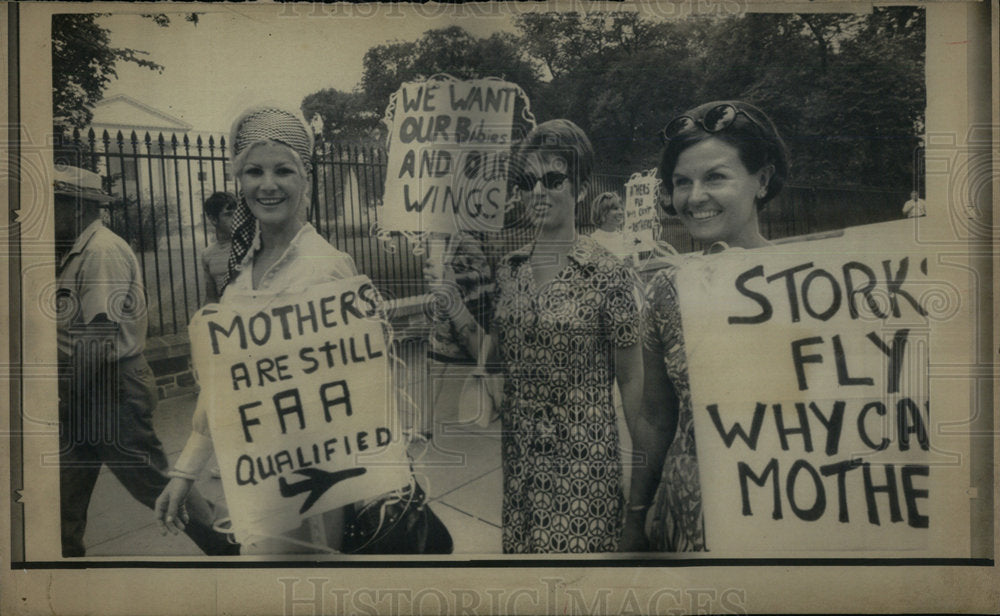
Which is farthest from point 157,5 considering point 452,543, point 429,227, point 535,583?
point 535,583

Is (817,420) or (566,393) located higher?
(566,393)

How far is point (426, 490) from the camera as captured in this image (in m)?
4.79

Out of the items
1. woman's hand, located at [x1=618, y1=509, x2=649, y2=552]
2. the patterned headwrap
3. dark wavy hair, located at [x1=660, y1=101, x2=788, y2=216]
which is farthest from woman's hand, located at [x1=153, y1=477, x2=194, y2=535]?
dark wavy hair, located at [x1=660, y1=101, x2=788, y2=216]

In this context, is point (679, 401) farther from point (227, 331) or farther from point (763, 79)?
point (227, 331)

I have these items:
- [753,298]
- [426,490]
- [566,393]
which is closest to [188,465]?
[426,490]

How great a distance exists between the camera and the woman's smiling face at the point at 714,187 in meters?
4.75

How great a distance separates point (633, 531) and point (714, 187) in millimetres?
2115

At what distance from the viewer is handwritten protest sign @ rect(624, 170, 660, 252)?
4.74m

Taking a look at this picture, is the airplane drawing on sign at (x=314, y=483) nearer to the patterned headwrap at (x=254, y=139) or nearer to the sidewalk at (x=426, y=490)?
the sidewalk at (x=426, y=490)

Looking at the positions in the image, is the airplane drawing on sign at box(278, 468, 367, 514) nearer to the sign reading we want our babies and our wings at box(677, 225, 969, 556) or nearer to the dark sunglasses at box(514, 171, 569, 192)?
the dark sunglasses at box(514, 171, 569, 192)

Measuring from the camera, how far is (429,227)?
4.80m

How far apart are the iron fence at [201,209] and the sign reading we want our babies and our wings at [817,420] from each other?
21 centimetres

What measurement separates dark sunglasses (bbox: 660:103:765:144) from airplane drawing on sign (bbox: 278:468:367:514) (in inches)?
110

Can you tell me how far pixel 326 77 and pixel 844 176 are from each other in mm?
3170
